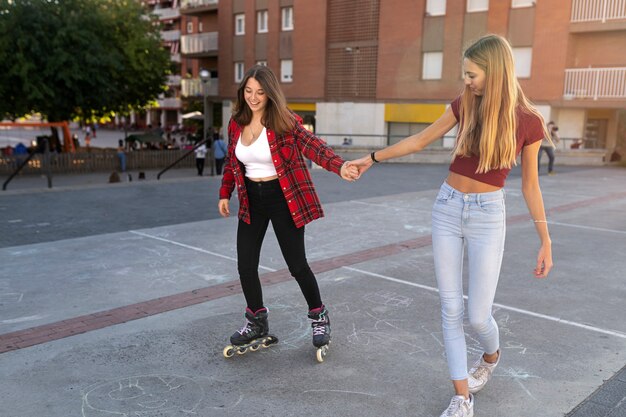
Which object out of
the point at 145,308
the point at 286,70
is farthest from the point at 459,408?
the point at 286,70

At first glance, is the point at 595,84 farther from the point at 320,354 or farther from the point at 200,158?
the point at 320,354

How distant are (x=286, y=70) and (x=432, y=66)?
396 inches

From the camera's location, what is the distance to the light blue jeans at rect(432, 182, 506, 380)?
2.89 metres

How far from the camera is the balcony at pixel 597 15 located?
23.9 meters

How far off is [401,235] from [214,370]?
5012mm

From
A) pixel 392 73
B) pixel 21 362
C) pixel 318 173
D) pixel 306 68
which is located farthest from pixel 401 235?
pixel 306 68

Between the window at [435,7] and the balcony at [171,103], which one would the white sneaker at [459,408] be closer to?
the window at [435,7]

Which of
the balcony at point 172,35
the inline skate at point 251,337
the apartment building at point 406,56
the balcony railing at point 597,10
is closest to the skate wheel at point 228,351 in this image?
the inline skate at point 251,337

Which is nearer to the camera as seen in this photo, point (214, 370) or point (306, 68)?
point (214, 370)

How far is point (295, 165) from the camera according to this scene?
3.75 m

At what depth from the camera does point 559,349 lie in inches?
161

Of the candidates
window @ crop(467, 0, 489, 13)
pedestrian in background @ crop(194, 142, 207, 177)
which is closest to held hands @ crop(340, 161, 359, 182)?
pedestrian in background @ crop(194, 142, 207, 177)

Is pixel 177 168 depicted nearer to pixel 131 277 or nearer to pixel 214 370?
pixel 131 277

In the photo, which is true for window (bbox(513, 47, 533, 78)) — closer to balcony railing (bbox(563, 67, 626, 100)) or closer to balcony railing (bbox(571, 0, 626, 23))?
balcony railing (bbox(563, 67, 626, 100))
